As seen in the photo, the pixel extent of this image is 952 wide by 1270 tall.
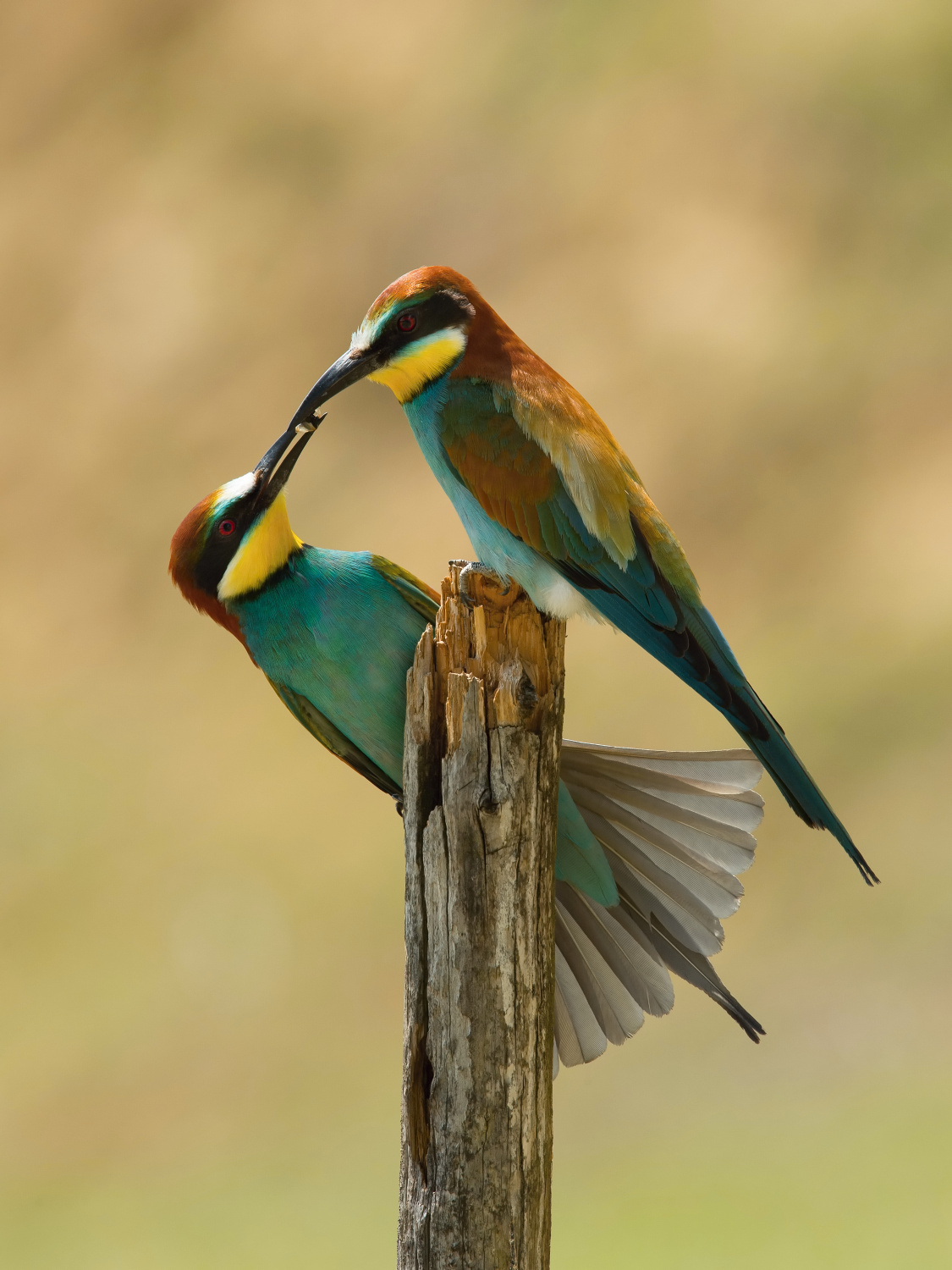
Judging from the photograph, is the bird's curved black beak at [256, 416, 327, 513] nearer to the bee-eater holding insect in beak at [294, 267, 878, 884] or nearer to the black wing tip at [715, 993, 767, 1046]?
the bee-eater holding insect in beak at [294, 267, 878, 884]

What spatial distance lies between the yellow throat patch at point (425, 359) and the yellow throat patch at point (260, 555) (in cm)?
30

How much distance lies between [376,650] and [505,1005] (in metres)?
0.69

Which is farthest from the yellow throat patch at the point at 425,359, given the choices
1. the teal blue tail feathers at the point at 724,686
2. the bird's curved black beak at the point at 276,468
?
the teal blue tail feathers at the point at 724,686

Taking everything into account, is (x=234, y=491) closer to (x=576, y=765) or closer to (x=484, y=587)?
(x=484, y=587)

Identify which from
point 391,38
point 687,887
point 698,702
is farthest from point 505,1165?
point 391,38

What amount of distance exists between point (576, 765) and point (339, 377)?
31.4 inches

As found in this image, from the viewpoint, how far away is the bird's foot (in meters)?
2.06

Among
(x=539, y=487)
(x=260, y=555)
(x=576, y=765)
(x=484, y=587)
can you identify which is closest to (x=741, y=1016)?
(x=576, y=765)

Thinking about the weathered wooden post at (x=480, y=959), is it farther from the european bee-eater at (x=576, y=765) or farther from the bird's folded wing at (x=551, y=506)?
the european bee-eater at (x=576, y=765)

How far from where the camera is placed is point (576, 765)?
7.55 feet

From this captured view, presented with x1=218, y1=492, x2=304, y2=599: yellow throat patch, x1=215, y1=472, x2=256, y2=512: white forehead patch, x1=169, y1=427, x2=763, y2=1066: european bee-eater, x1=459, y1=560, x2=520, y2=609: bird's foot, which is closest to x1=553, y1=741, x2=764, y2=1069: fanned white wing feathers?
x1=169, y1=427, x2=763, y2=1066: european bee-eater

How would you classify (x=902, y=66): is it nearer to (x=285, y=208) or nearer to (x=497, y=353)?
(x=285, y=208)

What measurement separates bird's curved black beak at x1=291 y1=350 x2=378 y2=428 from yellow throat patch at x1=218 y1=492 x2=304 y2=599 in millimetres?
182

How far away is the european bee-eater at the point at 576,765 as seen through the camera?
7.30ft
